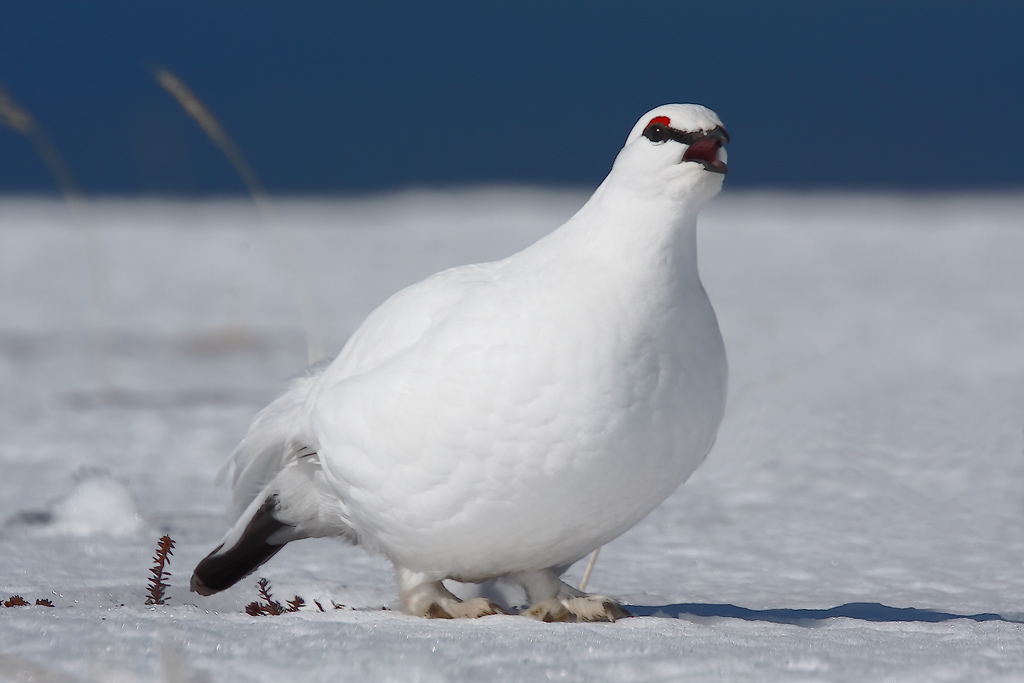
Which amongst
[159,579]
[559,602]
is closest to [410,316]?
[559,602]

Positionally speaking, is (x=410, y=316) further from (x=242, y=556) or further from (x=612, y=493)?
(x=242, y=556)

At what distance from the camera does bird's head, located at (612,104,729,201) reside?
2.03 metres

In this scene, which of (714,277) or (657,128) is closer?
(657,128)

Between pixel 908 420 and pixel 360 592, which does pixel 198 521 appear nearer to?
pixel 360 592

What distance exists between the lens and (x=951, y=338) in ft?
20.3

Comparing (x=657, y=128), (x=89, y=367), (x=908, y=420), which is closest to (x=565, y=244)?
(x=657, y=128)

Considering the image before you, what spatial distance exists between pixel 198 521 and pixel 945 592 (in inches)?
85.3

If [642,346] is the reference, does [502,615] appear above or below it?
below

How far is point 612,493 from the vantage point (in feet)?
6.61

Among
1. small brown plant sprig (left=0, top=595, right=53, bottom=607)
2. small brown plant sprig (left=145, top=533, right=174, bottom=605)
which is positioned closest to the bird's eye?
small brown plant sprig (left=145, top=533, right=174, bottom=605)

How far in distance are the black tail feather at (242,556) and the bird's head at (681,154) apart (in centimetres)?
117

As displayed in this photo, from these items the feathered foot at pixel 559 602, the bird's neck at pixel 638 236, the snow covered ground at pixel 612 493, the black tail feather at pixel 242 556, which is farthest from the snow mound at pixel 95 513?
the bird's neck at pixel 638 236

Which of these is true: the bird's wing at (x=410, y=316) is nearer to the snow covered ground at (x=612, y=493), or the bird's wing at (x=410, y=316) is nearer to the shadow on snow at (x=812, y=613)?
the snow covered ground at (x=612, y=493)

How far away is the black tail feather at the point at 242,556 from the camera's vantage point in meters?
2.49
